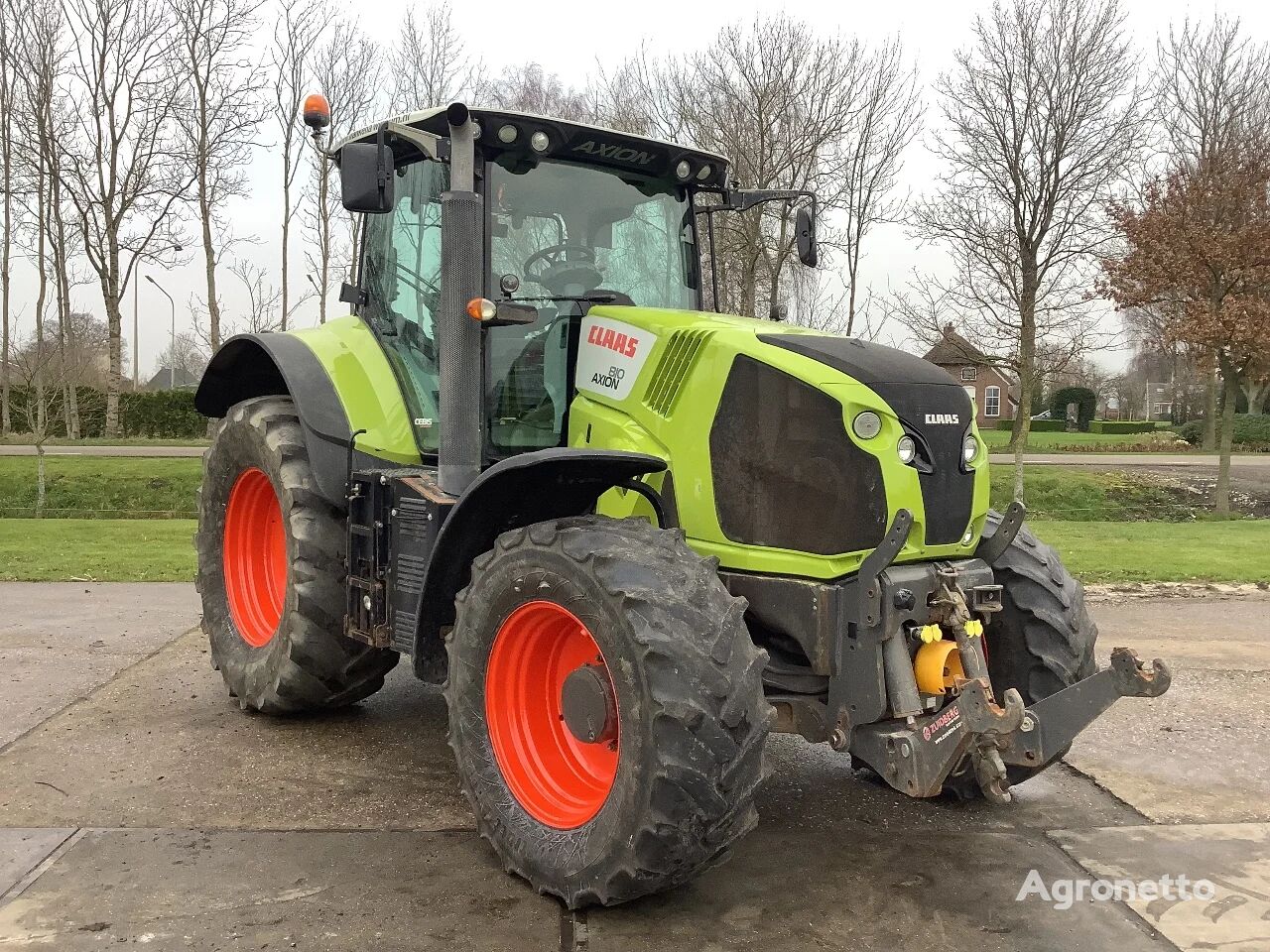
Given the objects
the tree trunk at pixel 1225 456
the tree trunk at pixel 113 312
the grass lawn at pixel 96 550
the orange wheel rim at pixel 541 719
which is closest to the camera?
the orange wheel rim at pixel 541 719

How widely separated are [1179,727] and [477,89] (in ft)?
66.3

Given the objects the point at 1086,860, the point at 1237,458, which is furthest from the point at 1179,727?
the point at 1237,458

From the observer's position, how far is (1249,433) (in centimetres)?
3572

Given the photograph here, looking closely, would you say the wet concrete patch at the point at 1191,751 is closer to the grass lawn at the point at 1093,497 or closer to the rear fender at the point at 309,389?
the rear fender at the point at 309,389

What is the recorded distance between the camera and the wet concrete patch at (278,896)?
10.3 ft

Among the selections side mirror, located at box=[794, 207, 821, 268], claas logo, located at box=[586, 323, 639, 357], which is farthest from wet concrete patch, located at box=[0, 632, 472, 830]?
side mirror, located at box=[794, 207, 821, 268]

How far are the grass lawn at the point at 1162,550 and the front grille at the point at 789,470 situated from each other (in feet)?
23.8

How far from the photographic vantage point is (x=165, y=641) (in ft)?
22.9

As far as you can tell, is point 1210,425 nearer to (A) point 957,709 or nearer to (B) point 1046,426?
(B) point 1046,426

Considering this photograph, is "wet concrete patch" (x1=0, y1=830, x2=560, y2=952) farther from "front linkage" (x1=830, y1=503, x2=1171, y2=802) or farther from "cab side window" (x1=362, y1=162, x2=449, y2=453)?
"cab side window" (x1=362, y1=162, x2=449, y2=453)

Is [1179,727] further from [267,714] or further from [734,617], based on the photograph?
[267,714]

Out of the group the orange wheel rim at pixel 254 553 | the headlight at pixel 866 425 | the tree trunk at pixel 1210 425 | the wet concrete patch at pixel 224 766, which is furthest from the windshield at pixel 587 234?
the tree trunk at pixel 1210 425

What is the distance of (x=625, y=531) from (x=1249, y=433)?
3796 centimetres

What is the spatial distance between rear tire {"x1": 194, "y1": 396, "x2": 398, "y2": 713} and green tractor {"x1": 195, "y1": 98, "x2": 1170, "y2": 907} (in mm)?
20
